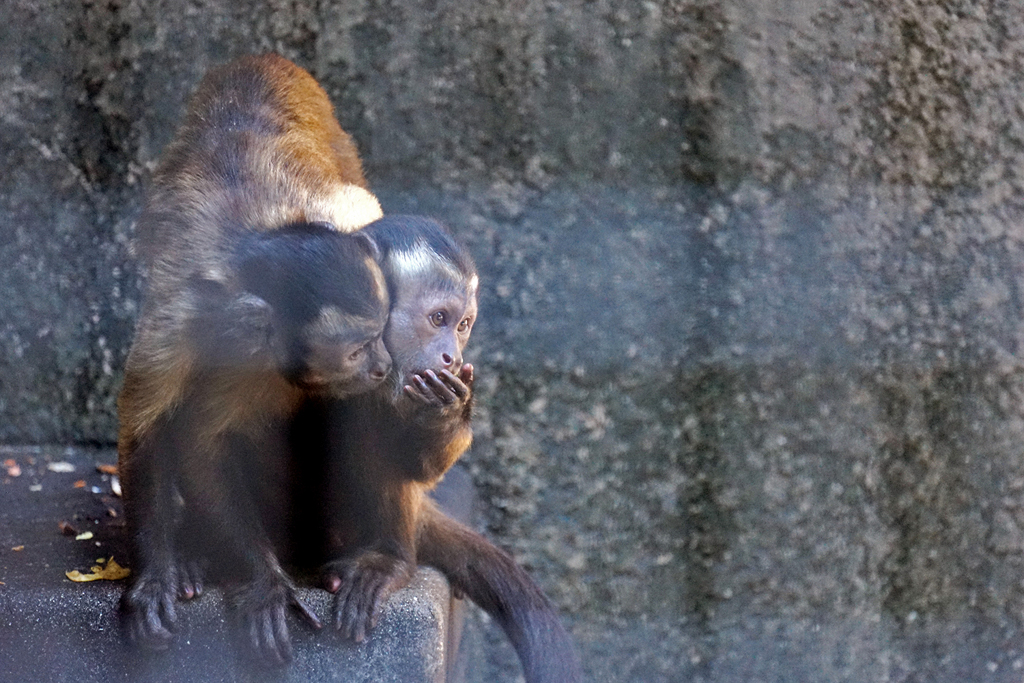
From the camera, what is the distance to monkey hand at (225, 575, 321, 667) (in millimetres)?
1403

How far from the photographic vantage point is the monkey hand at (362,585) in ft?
4.69

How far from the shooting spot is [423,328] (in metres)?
1.56

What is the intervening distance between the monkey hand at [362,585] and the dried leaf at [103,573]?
1.03ft

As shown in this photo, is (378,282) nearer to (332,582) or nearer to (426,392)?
(426,392)

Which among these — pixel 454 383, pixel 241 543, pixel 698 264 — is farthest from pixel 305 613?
pixel 698 264

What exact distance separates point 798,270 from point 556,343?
521 millimetres


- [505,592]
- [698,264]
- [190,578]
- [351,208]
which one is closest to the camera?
[190,578]

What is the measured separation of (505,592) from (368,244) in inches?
23.7

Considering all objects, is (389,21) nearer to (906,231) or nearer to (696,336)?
(696,336)

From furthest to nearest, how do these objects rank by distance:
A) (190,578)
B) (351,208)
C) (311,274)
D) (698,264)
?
(698,264)
(351,208)
(190,578)
(311,274)

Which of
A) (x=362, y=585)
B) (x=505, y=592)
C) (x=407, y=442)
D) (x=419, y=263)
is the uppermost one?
(x=419, y=263)

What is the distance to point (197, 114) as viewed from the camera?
1914 millimetres

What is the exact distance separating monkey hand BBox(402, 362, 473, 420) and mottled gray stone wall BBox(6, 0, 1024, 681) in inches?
28.1

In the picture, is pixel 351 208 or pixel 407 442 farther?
pixel 351 208
